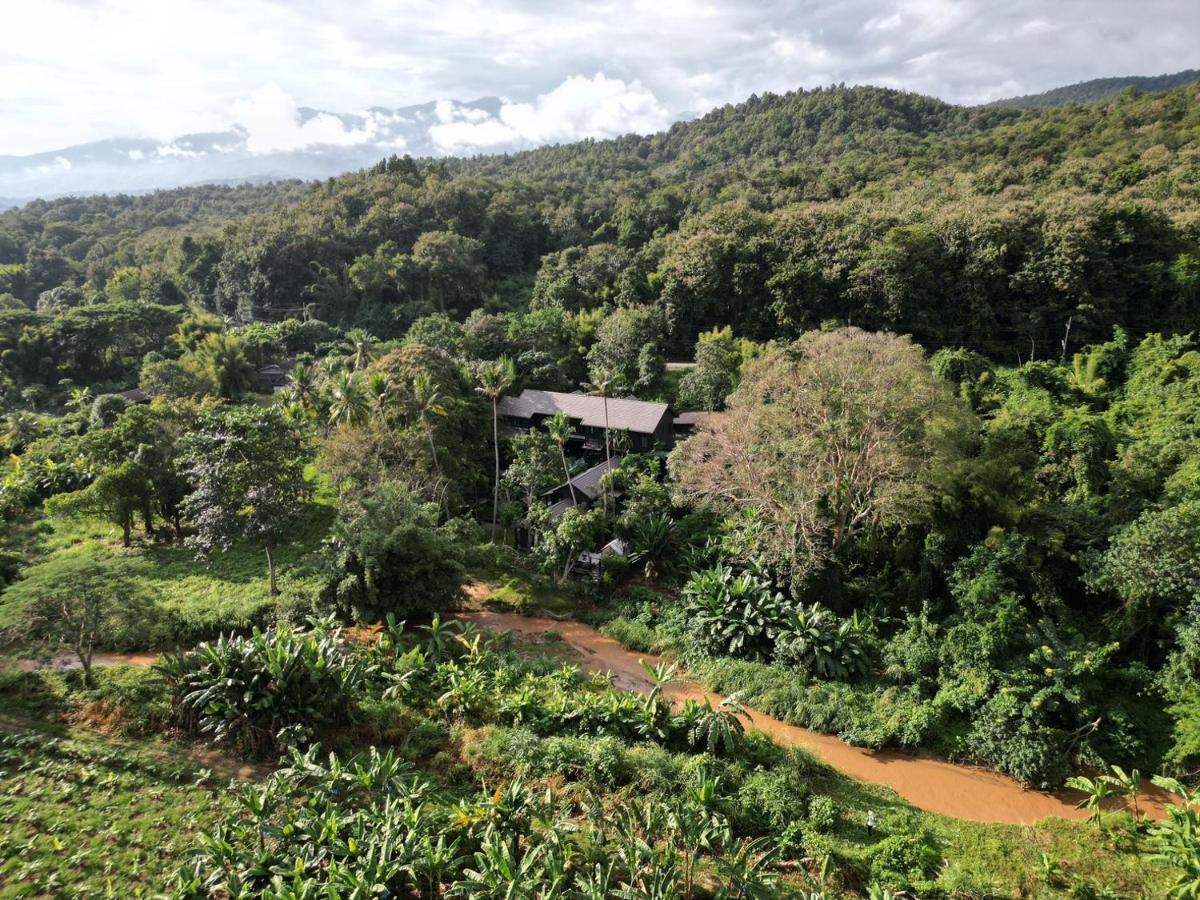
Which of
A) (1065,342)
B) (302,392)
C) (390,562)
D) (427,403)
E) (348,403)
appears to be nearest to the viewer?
(390,562)

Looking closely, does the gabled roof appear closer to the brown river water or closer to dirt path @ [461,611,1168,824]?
the brown river water

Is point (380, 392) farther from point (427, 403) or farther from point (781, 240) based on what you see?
Result: point (781, 240)

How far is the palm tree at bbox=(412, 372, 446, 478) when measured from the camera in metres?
26.5

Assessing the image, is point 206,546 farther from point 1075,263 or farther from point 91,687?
point 1075,263

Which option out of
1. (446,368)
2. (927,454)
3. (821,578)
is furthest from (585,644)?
A: (446,368)

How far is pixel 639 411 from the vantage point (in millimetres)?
32281

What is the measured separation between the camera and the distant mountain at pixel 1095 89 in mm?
131762

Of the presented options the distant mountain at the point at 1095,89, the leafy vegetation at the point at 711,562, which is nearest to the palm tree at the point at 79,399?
the leafy vegetation at the point at 711,562

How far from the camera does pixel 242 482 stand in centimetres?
2148

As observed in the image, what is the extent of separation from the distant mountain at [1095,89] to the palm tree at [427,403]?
146 m

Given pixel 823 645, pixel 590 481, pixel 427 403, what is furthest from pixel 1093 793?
pixel 427 403

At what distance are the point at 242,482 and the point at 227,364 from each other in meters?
27.9

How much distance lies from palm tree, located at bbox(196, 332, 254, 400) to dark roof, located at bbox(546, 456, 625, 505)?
2892 centimetres

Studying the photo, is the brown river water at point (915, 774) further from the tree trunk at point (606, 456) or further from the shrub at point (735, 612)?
the tree trunk at point (606, 456)
